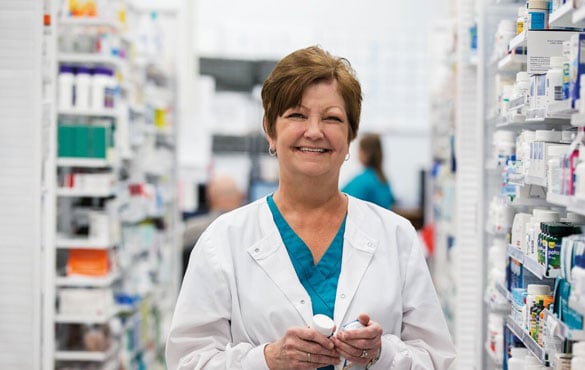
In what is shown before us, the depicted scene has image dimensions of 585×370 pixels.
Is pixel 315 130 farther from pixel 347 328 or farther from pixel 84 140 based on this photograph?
pixel 84 140

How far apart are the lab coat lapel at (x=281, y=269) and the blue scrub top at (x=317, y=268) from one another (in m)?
0.02

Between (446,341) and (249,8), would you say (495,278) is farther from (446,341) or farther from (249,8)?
(249,8)

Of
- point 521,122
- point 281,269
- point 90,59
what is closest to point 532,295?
point 521,122

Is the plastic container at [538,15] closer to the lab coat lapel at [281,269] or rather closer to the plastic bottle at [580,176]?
the plastic bottle at [580,176]

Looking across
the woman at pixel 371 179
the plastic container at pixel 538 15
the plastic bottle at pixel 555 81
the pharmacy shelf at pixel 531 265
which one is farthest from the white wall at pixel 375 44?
the plastic bottle at pixel 555 81

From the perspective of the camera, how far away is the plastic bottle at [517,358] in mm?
3092

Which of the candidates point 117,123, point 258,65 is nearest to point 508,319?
point 117,123

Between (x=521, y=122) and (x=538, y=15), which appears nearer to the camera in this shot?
(x=538, y=15)

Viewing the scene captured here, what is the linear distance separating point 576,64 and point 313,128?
76 cm

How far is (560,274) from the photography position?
8.07 feet

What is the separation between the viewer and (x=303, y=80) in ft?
7.74

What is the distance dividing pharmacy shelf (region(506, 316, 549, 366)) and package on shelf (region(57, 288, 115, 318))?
2842 millimetres

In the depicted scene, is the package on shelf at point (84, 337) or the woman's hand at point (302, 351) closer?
the woman's hand at point (302, 351)

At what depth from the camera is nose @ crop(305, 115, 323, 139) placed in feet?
7.71
